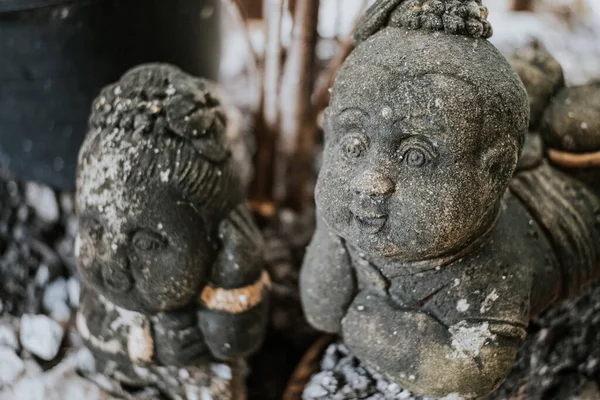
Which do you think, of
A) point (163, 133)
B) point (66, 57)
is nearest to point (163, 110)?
point (163, 133)

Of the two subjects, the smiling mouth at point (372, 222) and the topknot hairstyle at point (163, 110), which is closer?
the smiling mouth at point (372, 222)

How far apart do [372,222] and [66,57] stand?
781mm

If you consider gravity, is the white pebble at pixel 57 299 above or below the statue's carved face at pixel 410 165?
below

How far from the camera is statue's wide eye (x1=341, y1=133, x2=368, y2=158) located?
79cm

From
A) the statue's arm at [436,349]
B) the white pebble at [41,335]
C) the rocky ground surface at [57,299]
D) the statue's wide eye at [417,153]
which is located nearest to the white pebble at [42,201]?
the rocky ground surface at [57,299]

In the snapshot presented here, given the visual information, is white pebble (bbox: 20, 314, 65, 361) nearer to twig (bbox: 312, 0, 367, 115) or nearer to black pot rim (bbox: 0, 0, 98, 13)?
black pot rim (bbox: 0, 0, 98, 13)

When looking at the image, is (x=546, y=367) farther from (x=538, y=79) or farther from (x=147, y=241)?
(x=147, y=241)

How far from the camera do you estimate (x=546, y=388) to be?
3.76 ft

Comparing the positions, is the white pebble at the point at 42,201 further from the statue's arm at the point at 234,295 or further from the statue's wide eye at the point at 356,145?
the statue's wide eye at the point at 356,145

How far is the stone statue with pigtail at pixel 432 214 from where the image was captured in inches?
30.0

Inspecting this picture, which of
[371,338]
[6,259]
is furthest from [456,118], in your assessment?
[6,259]

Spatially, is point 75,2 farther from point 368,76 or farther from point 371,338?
point 371,338

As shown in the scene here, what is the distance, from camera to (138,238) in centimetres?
97

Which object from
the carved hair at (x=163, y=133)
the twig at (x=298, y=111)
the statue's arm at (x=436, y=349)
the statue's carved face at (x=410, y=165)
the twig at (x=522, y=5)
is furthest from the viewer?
the twig at (x=522, y=5)
